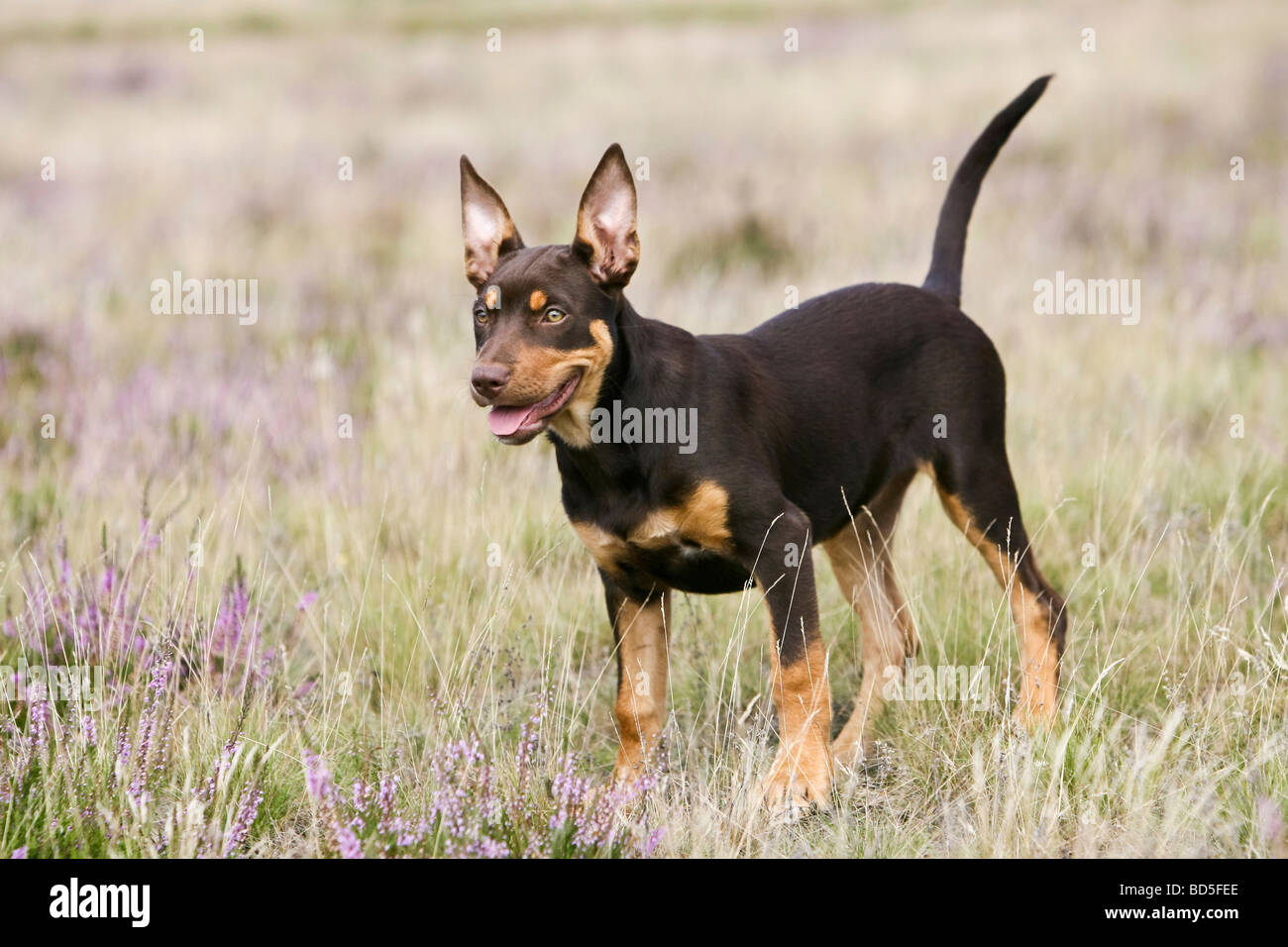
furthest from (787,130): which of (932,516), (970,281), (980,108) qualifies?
(932,516)

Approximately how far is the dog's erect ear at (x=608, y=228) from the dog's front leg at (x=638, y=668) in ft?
2.92

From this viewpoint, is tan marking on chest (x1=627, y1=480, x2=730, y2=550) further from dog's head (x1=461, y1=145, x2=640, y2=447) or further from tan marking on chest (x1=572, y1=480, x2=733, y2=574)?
dog's head (x1=461, y1=145, x2=640, y2=447)

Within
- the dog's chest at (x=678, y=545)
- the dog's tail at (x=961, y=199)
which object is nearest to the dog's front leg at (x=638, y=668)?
the dog's chest at (x=678, y=545)

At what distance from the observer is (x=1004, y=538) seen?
4.37 m

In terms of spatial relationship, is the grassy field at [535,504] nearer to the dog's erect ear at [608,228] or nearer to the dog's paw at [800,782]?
the dog's paw at [800,782]

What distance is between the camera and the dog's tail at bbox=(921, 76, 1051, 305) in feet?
15.3

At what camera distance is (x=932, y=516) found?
535cm

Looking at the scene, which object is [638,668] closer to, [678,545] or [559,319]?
[678,545]

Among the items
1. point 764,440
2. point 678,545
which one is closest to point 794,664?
point 678,545

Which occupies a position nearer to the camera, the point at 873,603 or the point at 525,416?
the point at 525,416

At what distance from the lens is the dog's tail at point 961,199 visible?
4664mm

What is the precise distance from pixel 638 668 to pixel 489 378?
1.12 metres

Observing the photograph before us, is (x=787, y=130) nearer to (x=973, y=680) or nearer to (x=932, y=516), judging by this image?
(x=932, y=516)
